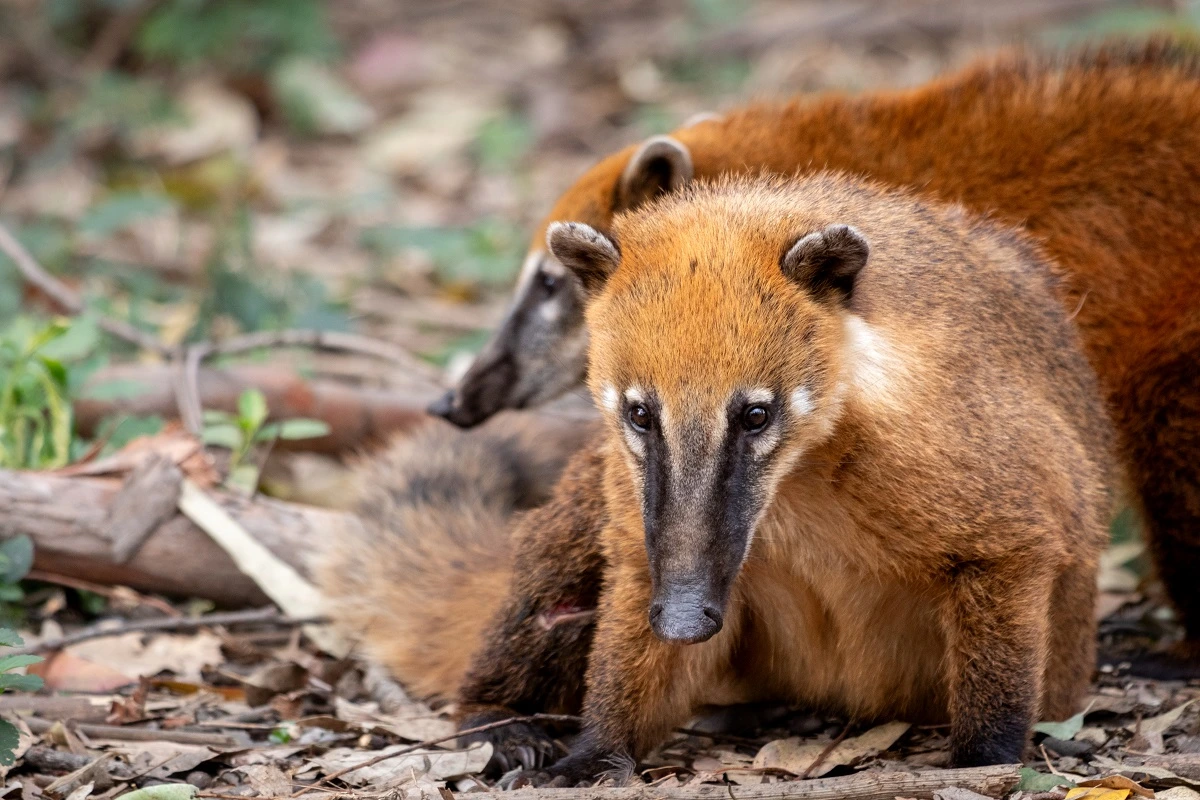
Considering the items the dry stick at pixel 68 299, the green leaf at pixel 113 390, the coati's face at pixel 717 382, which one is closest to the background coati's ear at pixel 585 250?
the coati's face at pixel 717 382

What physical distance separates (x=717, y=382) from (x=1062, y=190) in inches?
105

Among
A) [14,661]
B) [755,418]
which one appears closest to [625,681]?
[755,418]

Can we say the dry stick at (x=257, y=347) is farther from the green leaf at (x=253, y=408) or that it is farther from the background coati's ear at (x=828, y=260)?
the background coati's ear at (x=828, y=260)

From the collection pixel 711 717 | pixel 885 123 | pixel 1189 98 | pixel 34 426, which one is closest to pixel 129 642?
pixel 34 426

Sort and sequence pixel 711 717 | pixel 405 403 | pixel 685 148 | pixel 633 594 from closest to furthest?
pixel 633 594 < pixel 711 717 < pixel 685 148 < pixel 405 403

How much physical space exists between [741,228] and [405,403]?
2979 mm

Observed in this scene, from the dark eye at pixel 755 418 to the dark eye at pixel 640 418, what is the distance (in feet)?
0.85

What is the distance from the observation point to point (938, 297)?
13.4 feet

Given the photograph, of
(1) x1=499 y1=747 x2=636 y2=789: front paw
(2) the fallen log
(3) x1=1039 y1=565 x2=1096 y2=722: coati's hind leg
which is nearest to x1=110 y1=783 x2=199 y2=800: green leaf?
(1) x1=499 y1=747 x2=636 y2=789: front paw

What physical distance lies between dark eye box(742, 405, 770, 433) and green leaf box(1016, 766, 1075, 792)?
1222 mm

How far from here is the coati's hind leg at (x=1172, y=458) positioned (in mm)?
5066

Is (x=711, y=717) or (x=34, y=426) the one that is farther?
(x=34, y=426)

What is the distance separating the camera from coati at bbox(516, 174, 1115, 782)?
365 cm

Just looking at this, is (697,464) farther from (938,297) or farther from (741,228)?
(938,297)
